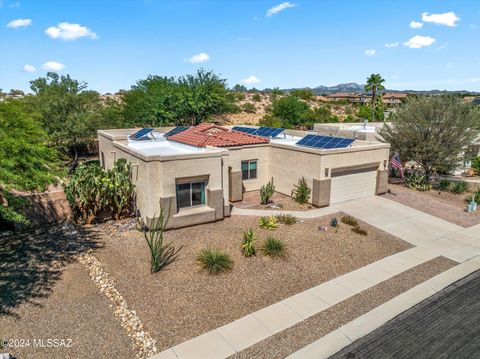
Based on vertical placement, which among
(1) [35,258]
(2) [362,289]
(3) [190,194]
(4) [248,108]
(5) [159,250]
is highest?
(4) [248,108]

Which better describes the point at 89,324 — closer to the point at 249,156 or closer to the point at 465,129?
the point at 249,156

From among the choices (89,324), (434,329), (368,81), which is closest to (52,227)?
(89,324)

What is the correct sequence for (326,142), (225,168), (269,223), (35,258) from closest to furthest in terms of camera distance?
(35,258)
(269,223)
(225,168)
(326,142)

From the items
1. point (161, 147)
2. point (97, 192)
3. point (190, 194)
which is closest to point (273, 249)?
point (190, 194)

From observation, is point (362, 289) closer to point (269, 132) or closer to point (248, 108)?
point (269, 132)

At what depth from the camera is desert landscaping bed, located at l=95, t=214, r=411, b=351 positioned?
1059 centimetres

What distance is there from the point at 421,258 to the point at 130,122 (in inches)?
1393

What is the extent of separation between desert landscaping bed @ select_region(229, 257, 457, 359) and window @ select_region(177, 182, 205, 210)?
9.34m

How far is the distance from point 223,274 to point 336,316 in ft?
14.2

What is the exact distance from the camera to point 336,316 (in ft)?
34.7

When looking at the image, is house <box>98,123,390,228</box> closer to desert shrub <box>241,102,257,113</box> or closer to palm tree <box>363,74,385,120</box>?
palm tree <box>363,74,385,120</box>

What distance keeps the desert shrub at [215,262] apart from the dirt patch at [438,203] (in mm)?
13807

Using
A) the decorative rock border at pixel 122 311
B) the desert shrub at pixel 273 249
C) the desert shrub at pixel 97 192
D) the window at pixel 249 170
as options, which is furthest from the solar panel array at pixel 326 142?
the decorative rock border at pixel 122 311

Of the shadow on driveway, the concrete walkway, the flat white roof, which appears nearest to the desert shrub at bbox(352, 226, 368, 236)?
the concrete walkway
